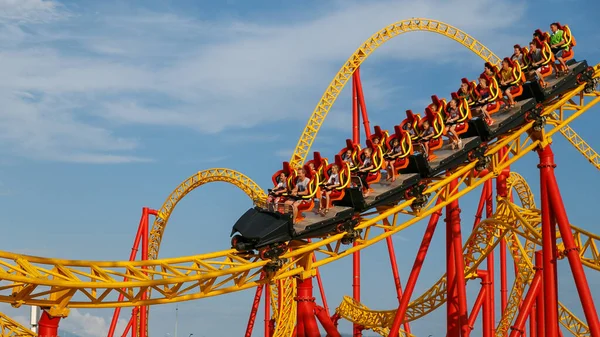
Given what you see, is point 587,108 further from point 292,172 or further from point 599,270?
point 292,172

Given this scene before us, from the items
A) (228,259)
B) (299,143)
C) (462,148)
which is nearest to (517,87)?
(462,148)

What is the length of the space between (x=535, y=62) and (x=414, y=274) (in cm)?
430

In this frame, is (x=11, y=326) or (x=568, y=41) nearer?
(x=11, y=326)

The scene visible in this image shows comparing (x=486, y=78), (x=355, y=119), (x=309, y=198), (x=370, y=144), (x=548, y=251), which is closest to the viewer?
(x=309, y=198)

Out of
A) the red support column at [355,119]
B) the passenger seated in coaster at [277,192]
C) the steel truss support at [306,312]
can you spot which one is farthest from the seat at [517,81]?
the red support column at [355,119]

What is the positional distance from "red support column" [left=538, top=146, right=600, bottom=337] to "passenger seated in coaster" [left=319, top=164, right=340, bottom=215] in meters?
3.94

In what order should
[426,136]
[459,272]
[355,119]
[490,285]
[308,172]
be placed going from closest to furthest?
[308,172] → [426,136] → [459,272] → [490,285] → [355,119]

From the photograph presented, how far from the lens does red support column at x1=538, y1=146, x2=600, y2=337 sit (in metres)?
14.1

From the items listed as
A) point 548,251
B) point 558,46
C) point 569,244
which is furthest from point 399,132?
point 558,46

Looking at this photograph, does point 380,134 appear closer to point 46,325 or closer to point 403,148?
point 403,148

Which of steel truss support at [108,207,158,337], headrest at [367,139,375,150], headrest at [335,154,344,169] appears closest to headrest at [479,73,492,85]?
headrest at [367,139,375,150]

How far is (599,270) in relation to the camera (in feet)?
56.9

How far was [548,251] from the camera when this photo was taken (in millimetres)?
14680

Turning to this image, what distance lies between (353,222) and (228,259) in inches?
75.9
